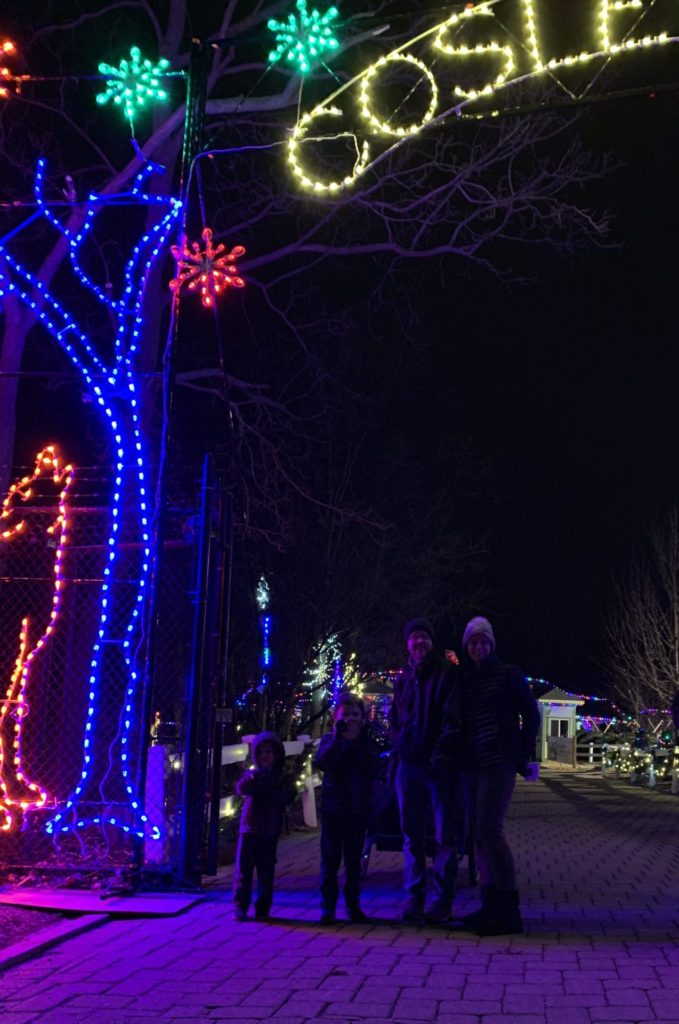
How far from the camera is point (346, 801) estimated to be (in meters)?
6.51

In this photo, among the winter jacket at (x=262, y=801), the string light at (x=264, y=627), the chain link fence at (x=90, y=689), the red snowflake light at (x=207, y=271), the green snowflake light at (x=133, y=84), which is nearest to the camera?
the winter jacket at (x=262, y=801)

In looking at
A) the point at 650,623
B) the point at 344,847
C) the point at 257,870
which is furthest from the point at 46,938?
the point at 650,623

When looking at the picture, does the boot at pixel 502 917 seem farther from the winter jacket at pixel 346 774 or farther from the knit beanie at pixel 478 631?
the knit beanie at pixel 478 631

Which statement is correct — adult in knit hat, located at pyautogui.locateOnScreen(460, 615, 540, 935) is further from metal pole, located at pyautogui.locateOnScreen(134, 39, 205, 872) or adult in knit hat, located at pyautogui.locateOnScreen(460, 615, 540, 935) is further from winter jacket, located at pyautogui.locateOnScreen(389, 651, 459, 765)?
metal pole, located at pyautogui.locateOnScreen(134, 39, 205, 872)

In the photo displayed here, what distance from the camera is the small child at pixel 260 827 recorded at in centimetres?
649

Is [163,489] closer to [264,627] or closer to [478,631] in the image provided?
[478,631]

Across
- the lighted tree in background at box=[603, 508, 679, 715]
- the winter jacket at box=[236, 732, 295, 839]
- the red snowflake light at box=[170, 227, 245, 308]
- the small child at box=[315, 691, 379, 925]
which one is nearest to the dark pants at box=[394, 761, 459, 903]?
the small child at box=[315, 691, 379, 925]

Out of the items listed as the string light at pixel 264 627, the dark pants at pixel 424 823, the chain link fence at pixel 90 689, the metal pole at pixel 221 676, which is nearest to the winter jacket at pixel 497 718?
the dark pants at pixel 424 823

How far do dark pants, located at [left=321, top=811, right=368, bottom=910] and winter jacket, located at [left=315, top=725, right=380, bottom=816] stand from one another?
5 centimetres

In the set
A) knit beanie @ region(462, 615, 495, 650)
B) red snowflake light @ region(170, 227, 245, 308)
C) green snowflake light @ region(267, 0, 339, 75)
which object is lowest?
knit beanie @ region(462, 615, 495, 650)

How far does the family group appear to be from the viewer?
6.14m

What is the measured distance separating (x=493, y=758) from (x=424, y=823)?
0.80 m

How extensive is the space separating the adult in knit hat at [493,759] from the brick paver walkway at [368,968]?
0.65 ft

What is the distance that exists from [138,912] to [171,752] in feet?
5.40
